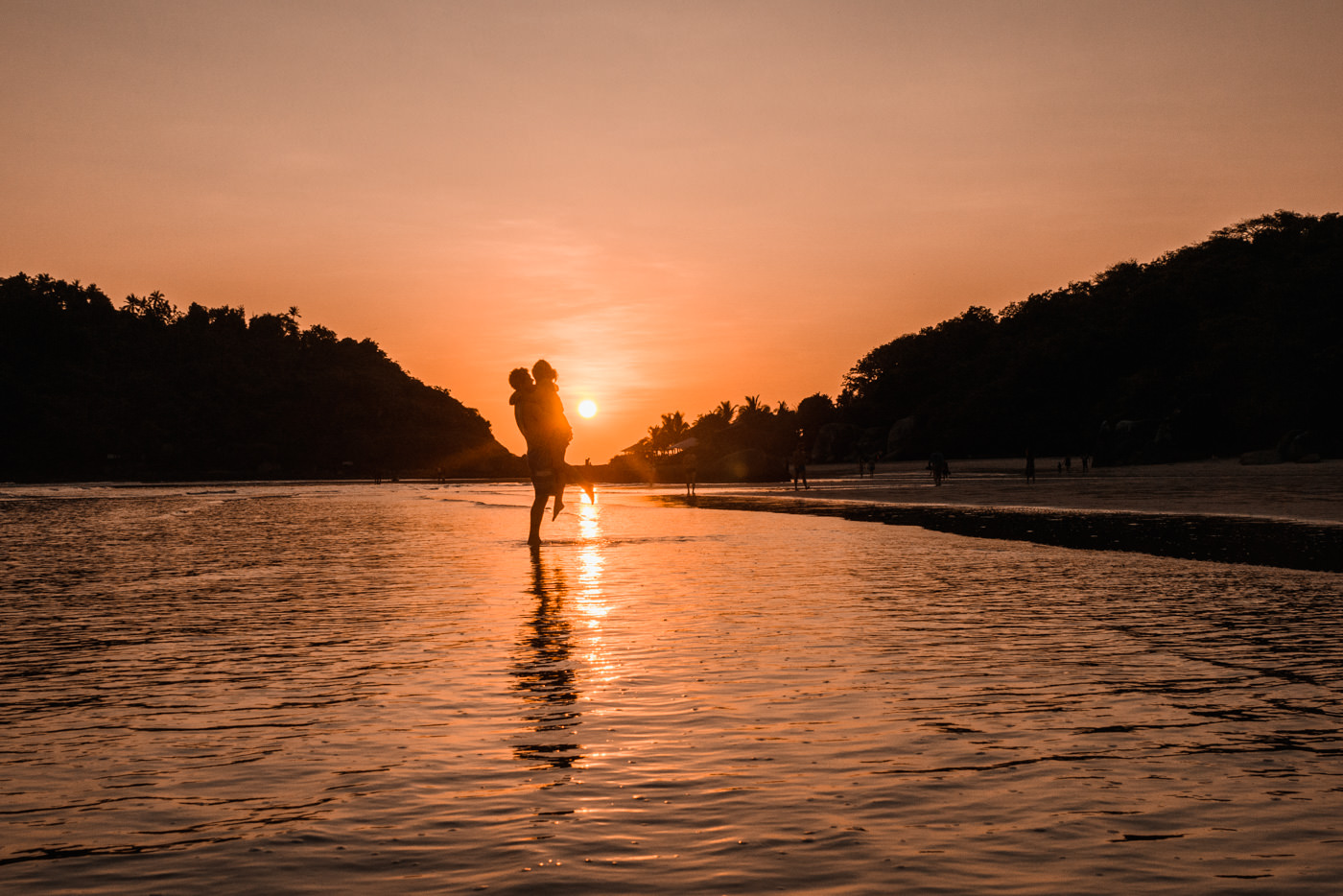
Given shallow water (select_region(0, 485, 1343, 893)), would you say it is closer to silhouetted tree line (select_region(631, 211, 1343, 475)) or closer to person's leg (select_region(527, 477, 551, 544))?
person's leg (select_region(527, 477, 551, 544))

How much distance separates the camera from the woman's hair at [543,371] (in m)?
16.1

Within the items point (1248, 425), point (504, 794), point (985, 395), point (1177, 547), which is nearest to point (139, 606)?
point (504, 794)

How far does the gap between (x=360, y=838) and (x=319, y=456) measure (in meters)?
134

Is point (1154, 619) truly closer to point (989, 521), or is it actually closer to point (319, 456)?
point (989, 521)

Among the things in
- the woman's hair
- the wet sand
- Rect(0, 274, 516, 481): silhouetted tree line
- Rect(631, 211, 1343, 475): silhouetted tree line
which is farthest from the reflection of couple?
Rect(0, 274, 516, 481): silhouetted tree line

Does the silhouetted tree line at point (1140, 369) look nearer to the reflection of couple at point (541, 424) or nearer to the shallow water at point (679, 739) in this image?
the reflection of couple at point (541, 424)

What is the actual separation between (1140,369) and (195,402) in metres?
97.1

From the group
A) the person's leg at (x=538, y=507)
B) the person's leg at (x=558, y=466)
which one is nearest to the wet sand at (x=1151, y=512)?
the person's leg at (x=558, y=466)

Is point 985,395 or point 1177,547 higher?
point 985,395

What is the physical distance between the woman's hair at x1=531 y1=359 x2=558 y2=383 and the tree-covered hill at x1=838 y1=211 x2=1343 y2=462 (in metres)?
46.3

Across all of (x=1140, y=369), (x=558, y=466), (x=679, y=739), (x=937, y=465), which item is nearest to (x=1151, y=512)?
(x=558, y=466)

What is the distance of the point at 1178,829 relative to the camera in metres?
3.55

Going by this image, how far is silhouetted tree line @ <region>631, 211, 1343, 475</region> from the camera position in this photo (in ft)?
209

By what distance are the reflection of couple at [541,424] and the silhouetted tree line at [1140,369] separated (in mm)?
45968
